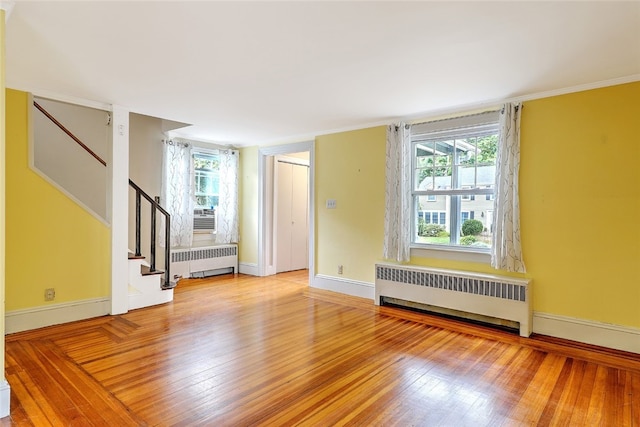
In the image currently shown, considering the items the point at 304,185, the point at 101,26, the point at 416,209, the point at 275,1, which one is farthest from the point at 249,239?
the point at 275,1

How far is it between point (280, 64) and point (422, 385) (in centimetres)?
267

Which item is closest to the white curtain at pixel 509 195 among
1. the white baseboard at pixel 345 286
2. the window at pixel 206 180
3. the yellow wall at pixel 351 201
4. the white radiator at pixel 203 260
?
the yellow wall at pixel 351 201

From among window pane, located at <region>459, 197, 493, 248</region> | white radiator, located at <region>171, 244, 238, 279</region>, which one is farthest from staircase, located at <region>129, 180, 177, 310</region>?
window pane, located at <region>459, 197, 493, 248</region>

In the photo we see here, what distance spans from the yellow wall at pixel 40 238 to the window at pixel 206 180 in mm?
2272

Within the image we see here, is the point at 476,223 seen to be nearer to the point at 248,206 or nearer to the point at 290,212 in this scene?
the point at 290,212

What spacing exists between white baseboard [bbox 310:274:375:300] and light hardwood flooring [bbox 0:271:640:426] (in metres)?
0.82

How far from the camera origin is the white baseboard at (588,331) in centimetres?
311

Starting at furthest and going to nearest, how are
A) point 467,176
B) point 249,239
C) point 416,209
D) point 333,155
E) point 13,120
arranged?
1. point 249,239
2. point 333,155
3. point 416,209
4. point 467,176
5. point 13,120

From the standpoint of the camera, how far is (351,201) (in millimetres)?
5098

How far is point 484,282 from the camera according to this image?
3.77 m

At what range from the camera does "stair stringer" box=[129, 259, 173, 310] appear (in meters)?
4.29

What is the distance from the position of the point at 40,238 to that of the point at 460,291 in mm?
4474

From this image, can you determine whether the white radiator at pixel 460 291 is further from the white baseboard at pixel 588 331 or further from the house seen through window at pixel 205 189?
the house seen through window at pixel 205 189

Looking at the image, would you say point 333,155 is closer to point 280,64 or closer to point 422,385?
point 280,64
